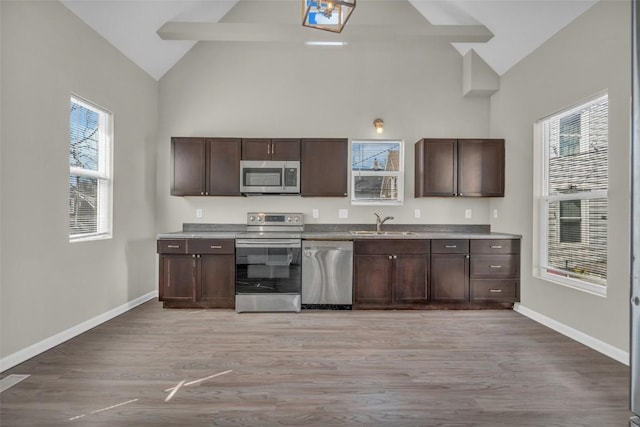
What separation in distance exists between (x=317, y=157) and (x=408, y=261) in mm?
1670

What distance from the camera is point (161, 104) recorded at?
4.46 m

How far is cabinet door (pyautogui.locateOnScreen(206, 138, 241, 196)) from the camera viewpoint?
414 centimetres

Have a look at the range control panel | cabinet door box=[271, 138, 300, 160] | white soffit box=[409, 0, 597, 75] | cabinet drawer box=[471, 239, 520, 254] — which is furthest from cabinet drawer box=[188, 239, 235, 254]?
white soffit box=[409, 0, 597, 75]

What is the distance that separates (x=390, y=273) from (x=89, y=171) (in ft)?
11.0

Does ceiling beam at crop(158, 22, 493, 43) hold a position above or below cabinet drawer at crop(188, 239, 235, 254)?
above

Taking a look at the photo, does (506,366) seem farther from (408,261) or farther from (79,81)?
(79,81)

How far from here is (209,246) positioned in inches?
151

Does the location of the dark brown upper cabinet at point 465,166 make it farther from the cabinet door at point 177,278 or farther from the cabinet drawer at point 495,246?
the cabinet door at point 177,278

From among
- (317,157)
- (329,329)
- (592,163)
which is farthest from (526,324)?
(317,157)

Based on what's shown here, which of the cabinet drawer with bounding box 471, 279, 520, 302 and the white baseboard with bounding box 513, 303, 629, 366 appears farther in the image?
the cabinet drawer with bounding box 471, 279, 520, 302

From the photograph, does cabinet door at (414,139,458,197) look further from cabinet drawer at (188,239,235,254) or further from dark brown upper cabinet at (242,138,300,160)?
cabinet drawer at (188,239,235,254)

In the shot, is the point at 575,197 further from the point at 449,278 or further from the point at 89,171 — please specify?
the point at 89,171

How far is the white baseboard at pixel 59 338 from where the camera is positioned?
2436mm

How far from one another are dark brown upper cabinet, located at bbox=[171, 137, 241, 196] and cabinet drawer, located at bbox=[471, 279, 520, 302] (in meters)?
3.11
